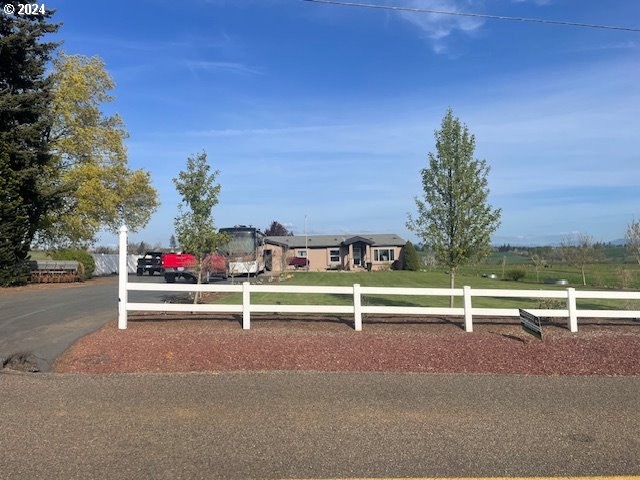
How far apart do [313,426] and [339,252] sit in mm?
52070

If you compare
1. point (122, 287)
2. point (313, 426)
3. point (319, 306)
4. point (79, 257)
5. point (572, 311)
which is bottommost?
point (313, 426)

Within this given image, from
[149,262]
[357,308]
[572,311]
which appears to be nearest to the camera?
[357,308]

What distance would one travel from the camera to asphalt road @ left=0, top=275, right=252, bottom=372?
9594 mm

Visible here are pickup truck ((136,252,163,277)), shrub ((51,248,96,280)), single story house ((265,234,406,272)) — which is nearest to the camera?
shrub ((51,248,96,280))

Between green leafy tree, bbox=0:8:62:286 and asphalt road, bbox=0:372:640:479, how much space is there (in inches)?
719

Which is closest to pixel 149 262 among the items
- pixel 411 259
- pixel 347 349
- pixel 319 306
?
pixel 411 259

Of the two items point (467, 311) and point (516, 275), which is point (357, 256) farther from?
point (467, 311)

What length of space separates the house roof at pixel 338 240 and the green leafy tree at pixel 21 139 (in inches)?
1100

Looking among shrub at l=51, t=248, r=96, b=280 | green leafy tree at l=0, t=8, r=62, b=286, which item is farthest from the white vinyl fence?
shrub at l=51, t=248, r=96, b=280

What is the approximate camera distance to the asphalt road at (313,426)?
4.55 m

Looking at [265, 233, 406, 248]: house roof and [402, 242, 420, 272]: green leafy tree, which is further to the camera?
[265, 233, 406, 248]: house roof

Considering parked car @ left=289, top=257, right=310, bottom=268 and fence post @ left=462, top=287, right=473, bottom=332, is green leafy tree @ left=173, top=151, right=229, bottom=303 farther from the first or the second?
parked car @ left=289, top=257, right=310, bottom=268

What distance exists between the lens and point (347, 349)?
928 centimetres

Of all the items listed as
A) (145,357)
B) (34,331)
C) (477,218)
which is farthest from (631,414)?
(34,331)
